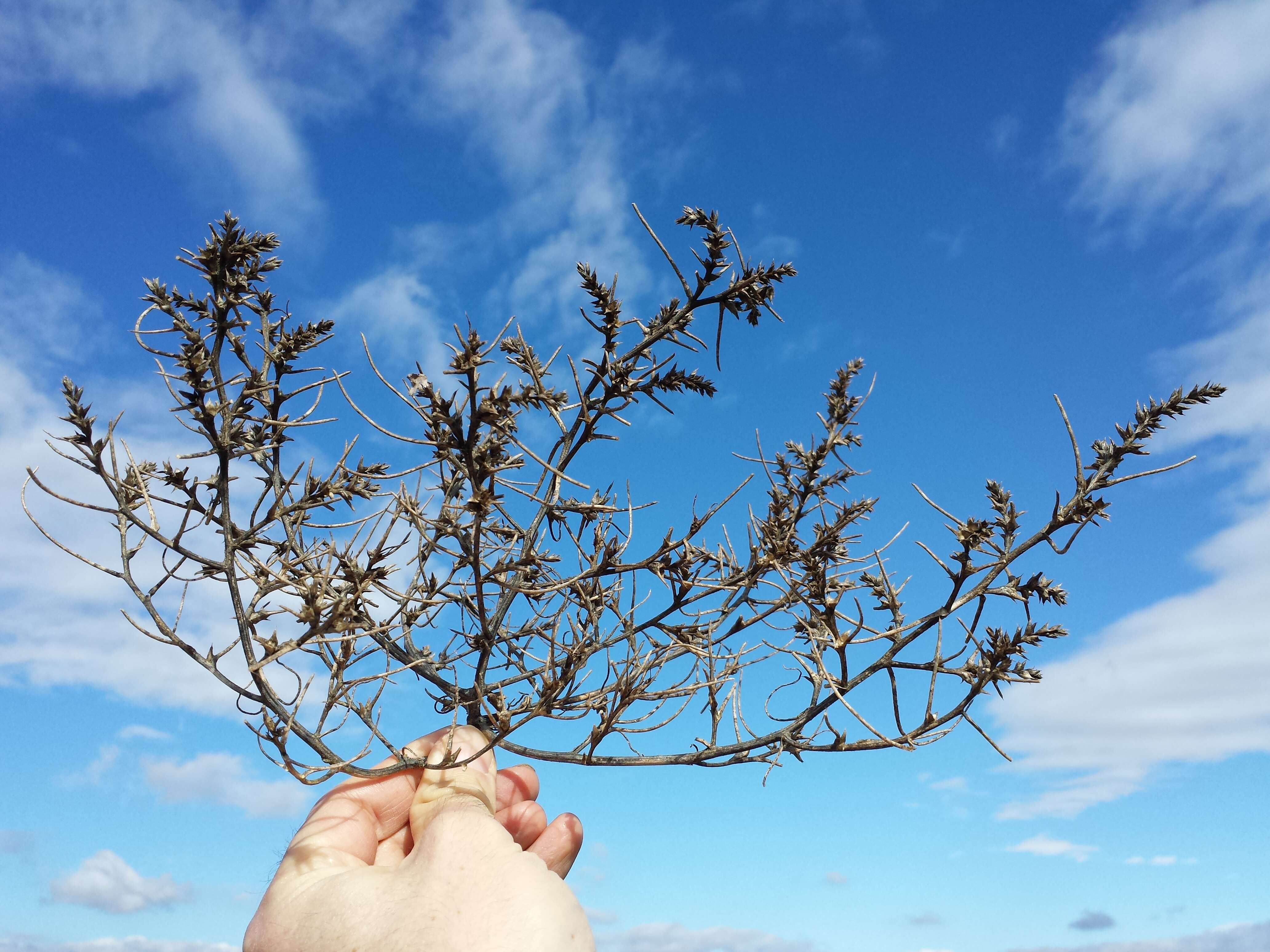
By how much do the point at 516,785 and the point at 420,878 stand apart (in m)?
0.85

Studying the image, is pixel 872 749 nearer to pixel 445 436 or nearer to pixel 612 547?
pixel 612 547

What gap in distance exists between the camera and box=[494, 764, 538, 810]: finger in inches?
157

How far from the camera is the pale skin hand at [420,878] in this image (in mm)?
3059

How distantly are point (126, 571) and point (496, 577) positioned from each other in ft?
5.07

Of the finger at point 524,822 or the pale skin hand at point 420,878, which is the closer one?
the pale skin hand at point 420,878

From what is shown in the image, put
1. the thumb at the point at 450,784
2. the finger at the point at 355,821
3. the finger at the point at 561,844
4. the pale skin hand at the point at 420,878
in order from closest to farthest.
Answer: the pale skin hand at the point at 420,878, the finger at the point at 355,821, the thumb at the point at 450,784, the finger at the point at 561,844

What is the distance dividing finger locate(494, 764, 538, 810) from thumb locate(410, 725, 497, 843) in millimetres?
232

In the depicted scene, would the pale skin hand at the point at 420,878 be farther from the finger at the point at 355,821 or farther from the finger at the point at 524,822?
the finger at the point at 524,822

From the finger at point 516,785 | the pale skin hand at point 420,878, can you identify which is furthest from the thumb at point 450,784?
the finger at point 516,785

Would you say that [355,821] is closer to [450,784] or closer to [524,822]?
[450,784]

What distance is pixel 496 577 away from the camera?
335 cm

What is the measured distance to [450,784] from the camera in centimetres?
362

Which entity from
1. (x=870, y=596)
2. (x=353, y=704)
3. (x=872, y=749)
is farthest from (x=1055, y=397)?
(x=353, y=704)

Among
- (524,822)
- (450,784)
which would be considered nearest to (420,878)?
(450,784)
